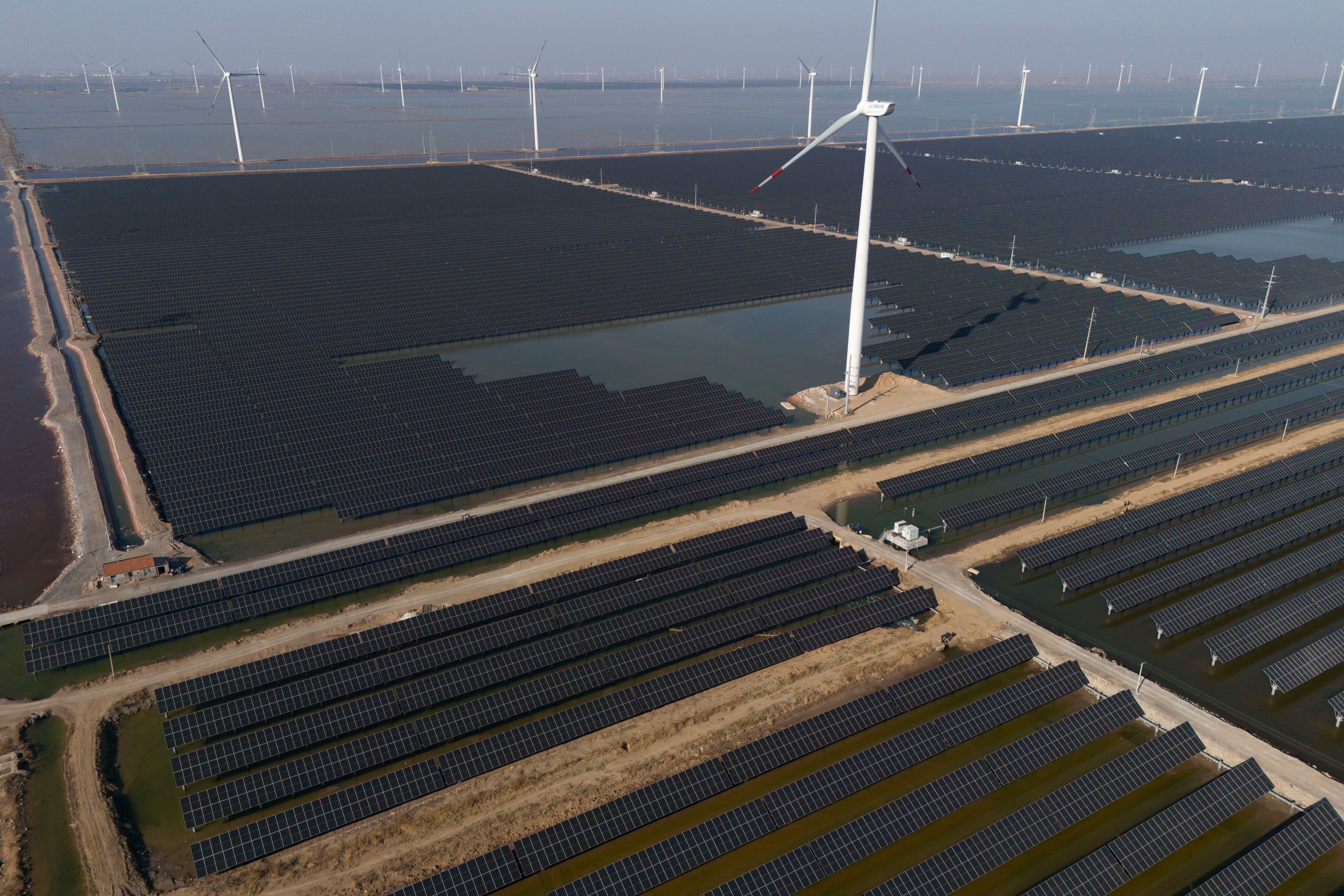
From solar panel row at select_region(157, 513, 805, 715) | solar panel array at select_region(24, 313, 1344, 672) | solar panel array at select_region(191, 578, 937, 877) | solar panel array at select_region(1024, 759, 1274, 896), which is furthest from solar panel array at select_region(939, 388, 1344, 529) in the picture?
solar panel array at select_region(1024, 759, 1274, 896)

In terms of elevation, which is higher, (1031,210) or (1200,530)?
(1031,210)

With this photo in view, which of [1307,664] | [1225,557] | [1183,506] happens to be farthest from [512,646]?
[1183,506]

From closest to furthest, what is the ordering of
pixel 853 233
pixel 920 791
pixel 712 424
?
pixel 920 791 < pixel 712 424 < pixel 853 233

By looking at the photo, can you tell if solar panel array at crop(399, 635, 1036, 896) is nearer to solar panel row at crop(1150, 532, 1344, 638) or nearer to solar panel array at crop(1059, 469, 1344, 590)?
solar panel row at crop(1150, 532, 1344, 638)

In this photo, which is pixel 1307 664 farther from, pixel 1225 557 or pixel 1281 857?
pixel 1281 857

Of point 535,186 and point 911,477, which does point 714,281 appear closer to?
point 911,477

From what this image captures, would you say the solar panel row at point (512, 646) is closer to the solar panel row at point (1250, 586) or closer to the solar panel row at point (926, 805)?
→ the solar panel row at point (926, 805)

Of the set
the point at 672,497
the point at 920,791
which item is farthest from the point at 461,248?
the point at 920,791

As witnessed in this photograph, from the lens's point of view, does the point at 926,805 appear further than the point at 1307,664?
No
